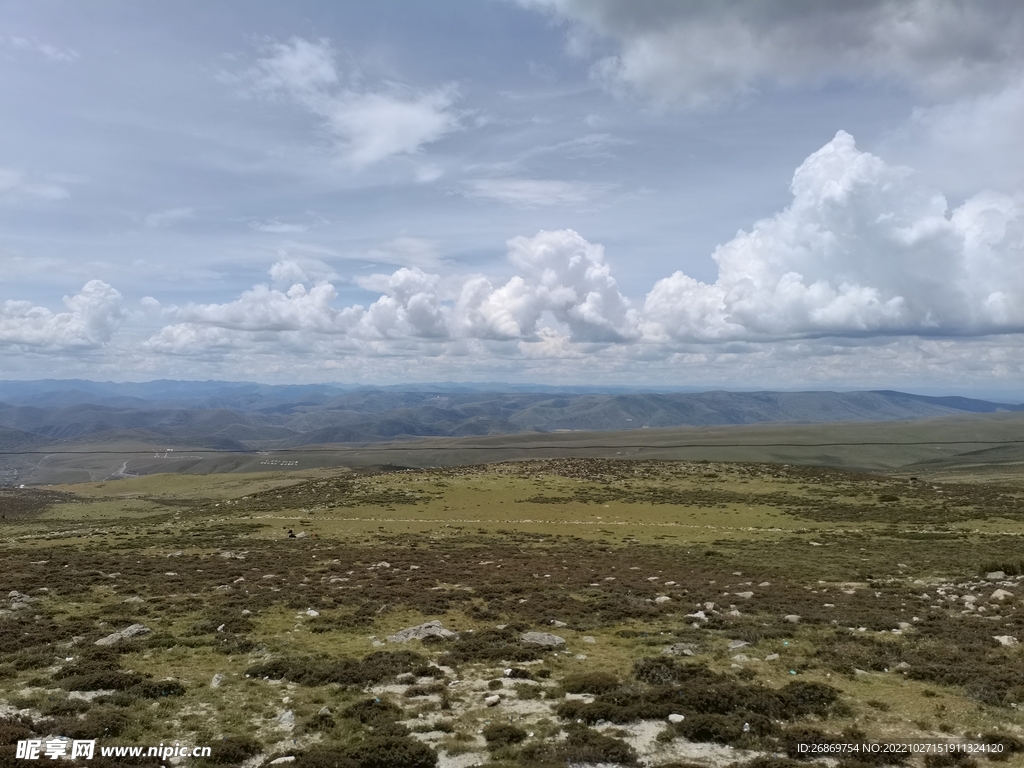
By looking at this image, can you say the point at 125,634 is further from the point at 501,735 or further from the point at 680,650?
the point at 680,650

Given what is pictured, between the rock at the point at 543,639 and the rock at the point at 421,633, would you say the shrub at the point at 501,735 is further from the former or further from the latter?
the rock at the point at 421,633

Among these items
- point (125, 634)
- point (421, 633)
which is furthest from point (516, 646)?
point (125, 634)

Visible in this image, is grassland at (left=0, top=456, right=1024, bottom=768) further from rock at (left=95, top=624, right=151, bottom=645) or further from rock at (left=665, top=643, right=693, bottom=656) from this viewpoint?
rock at (left=95, top=624, right=151, bottom=645)

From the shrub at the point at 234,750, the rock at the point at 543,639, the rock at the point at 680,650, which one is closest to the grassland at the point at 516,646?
the shrub at the point at 234,750

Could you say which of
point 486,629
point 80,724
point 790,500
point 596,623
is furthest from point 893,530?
point 80,724

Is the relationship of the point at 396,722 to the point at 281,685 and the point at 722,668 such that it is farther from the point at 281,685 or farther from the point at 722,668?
the point at 722,668

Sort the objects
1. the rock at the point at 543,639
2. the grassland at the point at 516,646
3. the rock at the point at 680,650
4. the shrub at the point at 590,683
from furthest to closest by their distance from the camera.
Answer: the rock at the point at 543,639 < the rock at the point at 680,650 < the shrub at the point at 590,683 < the grassland at the point at 516,646

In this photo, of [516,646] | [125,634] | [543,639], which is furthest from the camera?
[125,634]
